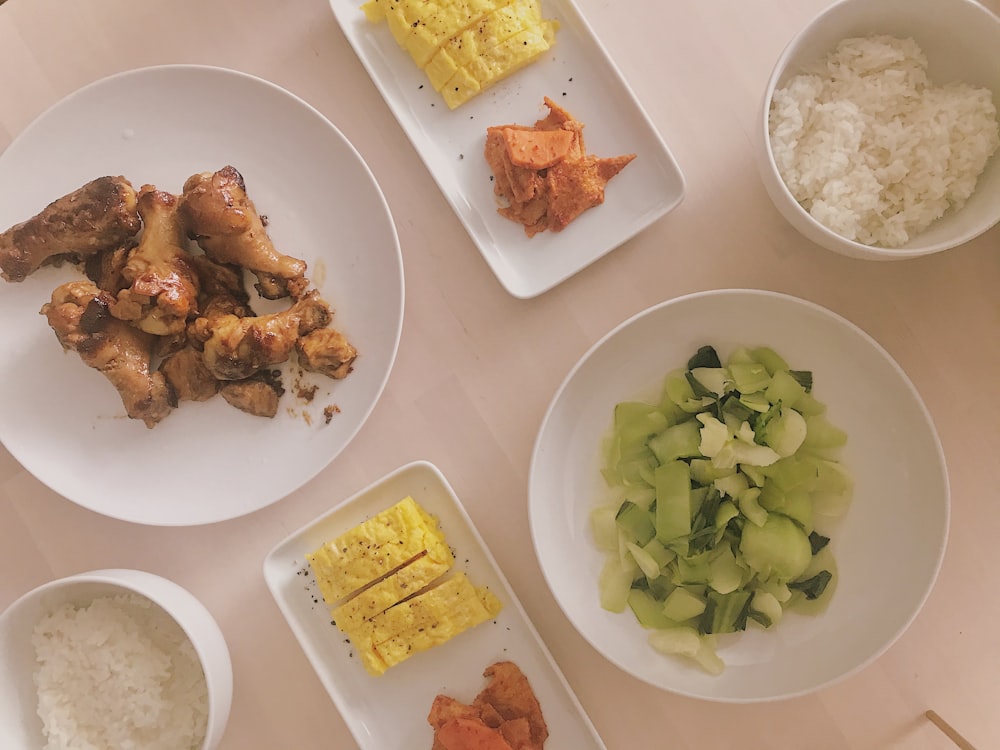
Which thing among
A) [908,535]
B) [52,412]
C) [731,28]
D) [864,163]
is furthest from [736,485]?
[52,412]

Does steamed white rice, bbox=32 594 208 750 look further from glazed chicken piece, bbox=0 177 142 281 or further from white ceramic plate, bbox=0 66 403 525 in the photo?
glazed chicken piece, bbox=0 177 142 281

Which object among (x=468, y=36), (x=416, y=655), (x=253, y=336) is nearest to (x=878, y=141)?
(x=468, y=36)

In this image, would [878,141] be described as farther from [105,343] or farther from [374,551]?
[105,343]

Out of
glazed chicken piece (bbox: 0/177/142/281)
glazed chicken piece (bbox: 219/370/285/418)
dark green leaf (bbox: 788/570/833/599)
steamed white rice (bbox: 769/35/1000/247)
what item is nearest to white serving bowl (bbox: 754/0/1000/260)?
steamed white rice (bbox: 769/35/1000/247)

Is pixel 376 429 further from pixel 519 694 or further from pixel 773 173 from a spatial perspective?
pixel 773 173

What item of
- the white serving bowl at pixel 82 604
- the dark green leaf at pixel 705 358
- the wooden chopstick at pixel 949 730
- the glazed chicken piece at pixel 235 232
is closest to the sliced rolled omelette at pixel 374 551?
the white serving bowl at pixel 82 604

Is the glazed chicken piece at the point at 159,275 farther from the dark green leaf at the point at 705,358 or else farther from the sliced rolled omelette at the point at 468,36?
the dark green leaf at the point at 705,358
